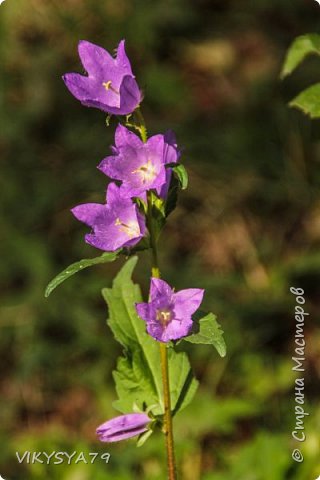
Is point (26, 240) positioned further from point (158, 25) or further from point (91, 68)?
point (91, 68)

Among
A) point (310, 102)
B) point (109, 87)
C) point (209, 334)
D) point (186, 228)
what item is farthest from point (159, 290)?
point (186, 228)

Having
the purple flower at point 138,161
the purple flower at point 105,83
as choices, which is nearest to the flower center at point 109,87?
the purple flower at point 105,83

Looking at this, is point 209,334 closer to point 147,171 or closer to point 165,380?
point 165,380

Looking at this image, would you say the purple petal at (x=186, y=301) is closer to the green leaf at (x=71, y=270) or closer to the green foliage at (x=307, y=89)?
the green leaf at (x=71, y=270)

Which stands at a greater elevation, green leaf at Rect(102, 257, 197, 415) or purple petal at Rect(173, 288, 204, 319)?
purple petal at Rect(173, 288, 204, 319)

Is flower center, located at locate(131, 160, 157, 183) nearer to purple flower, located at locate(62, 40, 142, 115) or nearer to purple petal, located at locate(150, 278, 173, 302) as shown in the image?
purple flower, located at locate(62, 40, 142, 115)

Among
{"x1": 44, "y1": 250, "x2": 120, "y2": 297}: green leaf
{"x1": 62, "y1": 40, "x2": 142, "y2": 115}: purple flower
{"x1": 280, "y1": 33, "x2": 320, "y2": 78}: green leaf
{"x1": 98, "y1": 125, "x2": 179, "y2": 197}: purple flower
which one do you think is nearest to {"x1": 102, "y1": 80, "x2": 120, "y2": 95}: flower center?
{"x1": 62, "y1": 40, "x2": 142, "y2": 115}: purple flower
